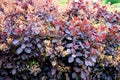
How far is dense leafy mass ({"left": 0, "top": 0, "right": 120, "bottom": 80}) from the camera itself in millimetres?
3047

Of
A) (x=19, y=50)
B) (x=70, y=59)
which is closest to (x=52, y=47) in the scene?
(x=70, y=59)

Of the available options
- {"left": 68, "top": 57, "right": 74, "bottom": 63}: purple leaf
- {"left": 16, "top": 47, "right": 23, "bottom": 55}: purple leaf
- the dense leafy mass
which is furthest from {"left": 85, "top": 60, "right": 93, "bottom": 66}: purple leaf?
{"left": 16, "top": 47, "right": 23, "bottom": 55}: purple leaf

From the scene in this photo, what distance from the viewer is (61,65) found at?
3.09 metres

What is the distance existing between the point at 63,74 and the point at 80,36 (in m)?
0.45

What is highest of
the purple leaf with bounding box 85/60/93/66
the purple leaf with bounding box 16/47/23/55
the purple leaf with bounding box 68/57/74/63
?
the purple leaf with bounding box 16/47/23/55

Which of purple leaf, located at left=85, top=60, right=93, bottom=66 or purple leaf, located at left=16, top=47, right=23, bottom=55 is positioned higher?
purple leaf, located at left=16, top=47, right=23, bottom=55

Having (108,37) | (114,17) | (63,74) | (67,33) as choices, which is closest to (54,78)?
(63,74)

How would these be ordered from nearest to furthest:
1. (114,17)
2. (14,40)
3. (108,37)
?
1. (14,40)
2. (108,37)
3. (114,17)

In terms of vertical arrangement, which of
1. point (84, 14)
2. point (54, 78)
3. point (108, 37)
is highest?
point (84, 14)

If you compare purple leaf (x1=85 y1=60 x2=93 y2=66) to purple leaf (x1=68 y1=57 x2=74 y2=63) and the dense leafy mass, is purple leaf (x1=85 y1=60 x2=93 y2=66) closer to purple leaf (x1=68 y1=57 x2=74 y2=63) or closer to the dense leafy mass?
the dense leafy mass

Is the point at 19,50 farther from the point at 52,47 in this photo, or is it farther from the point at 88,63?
the point at 88,63

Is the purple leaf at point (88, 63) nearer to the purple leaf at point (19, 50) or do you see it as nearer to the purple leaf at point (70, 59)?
the purple leaf at point (70, 59)

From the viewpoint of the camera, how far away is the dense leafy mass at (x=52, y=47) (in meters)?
3.05

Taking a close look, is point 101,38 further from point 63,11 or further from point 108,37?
point 63,11
